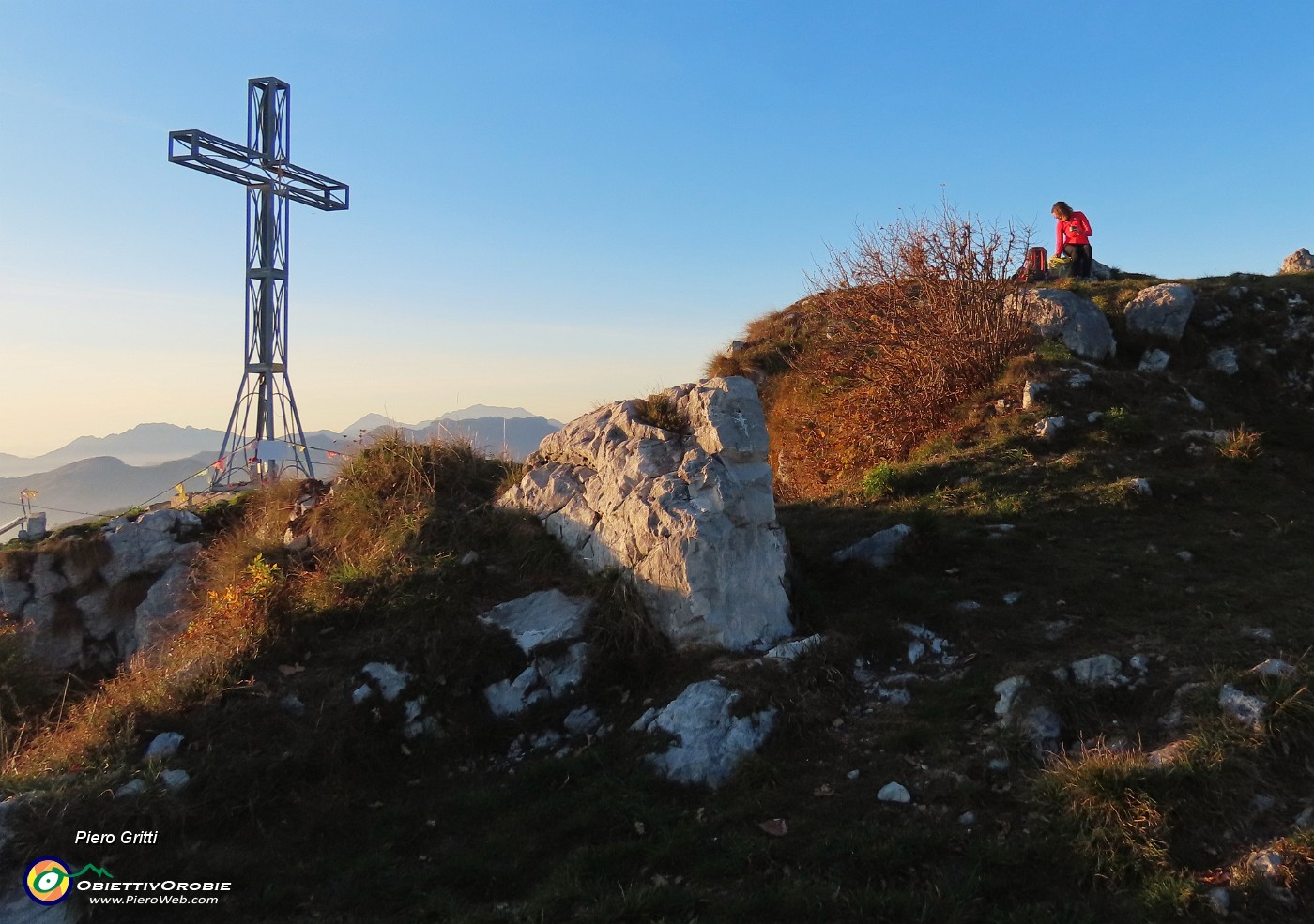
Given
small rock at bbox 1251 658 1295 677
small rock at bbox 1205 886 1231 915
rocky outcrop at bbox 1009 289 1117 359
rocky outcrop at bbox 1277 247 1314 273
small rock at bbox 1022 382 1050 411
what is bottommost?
small rock at bbox 1205 886 1231 915

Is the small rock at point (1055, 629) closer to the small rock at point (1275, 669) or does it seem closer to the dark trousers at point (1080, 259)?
the small rock at point (1275, 669)

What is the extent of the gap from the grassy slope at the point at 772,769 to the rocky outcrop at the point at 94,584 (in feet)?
11.1

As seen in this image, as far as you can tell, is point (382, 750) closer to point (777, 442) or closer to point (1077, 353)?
point (777, 442)

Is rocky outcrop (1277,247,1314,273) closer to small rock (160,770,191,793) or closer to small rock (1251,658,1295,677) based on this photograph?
small rock (1251,658,1295,677)

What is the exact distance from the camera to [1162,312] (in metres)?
15.2

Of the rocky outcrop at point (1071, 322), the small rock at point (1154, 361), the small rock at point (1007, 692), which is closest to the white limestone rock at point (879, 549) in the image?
the small rock at point (1007, 692)

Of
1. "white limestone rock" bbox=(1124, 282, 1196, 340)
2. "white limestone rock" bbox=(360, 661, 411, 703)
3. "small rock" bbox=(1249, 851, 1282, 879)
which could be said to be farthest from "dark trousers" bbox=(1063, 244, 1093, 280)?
"white limestone rock" bbox=(360, 661, 411, 703)

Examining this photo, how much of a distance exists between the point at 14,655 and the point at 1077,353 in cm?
1592

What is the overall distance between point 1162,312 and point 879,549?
33.7 ft

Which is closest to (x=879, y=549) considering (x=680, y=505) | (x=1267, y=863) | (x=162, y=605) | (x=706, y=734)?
(x=680, y=505)

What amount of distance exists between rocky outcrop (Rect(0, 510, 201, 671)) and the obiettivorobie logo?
Answer: 6049 mm

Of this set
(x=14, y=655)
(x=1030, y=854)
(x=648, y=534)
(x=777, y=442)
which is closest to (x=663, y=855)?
(x=1030, y=854)

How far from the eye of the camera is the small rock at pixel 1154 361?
47.8 ft

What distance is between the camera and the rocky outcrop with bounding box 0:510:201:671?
34.5 feet
